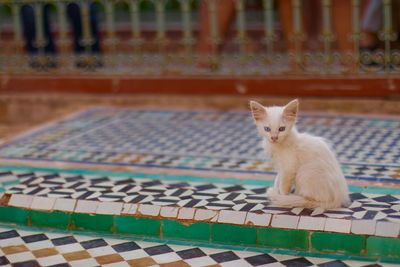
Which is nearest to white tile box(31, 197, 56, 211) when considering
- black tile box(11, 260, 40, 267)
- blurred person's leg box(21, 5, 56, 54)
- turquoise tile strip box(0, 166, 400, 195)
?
turquoise tile strip box(0, 166, 400, 195)

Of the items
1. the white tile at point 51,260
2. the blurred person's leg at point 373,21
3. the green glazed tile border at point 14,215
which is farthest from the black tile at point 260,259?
the blurred person's leg at point 373,21

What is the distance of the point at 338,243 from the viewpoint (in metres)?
3.98

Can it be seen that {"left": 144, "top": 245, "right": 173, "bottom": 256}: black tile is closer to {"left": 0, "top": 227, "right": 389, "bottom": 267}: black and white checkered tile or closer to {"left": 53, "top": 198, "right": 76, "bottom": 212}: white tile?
{"left": 0, "top": 227, "right": 389, "bottom": 267}: black and white checkered tile

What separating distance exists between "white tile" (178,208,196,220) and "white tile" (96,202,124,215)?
35 cm

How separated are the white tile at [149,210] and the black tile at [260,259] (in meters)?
0.65

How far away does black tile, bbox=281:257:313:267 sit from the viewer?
12.7 ft

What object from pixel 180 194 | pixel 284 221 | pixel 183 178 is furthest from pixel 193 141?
pixel 284 221

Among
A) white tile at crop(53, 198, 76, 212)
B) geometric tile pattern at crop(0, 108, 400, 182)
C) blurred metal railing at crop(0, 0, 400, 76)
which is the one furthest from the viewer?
blurred metal railing at crop(0, 0, 400, 76)

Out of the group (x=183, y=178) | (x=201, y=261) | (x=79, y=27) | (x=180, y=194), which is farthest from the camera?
(x=79, y=27)

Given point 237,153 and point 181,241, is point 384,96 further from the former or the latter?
point 181,241

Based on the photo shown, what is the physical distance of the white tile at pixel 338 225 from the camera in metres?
3.99

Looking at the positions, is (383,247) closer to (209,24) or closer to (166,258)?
(166,258)

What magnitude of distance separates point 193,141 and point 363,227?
2394 mm

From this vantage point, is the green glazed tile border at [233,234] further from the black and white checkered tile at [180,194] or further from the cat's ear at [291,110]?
the cat's ear at [291,110]
